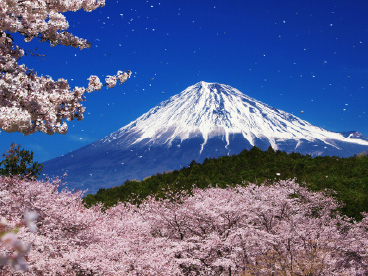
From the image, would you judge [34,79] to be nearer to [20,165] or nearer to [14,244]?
[14,244]

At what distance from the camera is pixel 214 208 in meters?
12.2

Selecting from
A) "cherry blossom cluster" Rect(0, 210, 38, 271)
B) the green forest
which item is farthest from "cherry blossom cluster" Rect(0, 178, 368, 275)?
"cherry blossom cluster" Rect(0, 210, 38, 271)

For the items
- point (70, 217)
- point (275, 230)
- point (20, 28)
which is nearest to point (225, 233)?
point (275, 230)

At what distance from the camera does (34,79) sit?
6711 millimetres

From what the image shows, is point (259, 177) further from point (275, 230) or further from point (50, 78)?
point (50, 78)

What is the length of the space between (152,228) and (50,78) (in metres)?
8.75

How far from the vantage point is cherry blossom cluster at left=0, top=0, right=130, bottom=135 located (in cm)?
527

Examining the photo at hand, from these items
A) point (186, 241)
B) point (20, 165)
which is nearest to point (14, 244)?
point (186, 241)

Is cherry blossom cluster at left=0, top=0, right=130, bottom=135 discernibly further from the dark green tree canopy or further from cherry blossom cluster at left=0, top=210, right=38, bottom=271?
the dark green tree canopy

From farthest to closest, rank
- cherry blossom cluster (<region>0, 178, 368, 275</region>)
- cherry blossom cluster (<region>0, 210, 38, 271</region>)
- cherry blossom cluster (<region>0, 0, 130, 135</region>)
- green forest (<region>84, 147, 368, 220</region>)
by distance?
green forest (<region>84, 147, 368, 220</region>) → cherry blossom cluster (<region>0, 178, 368, 275</region>) → cherry blossom cluster (<region>0, 0, 130, 135</region>) → cherry blossom cluster (<region>0, 210, 38, 271</region>)

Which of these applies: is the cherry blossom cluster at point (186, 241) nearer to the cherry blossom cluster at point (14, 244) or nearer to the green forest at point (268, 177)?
the green forest at point (268, 177)

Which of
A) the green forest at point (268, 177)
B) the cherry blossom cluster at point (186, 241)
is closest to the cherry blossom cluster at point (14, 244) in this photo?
the cherry blossom cluster at point (186, 241)

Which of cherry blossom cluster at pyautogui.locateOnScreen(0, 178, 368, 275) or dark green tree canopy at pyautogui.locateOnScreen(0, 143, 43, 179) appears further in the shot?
dark green tree canopy at pyautogui.locateOnScreen(0, 143, 43, 179)

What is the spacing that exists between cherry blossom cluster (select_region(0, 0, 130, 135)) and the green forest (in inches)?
486
